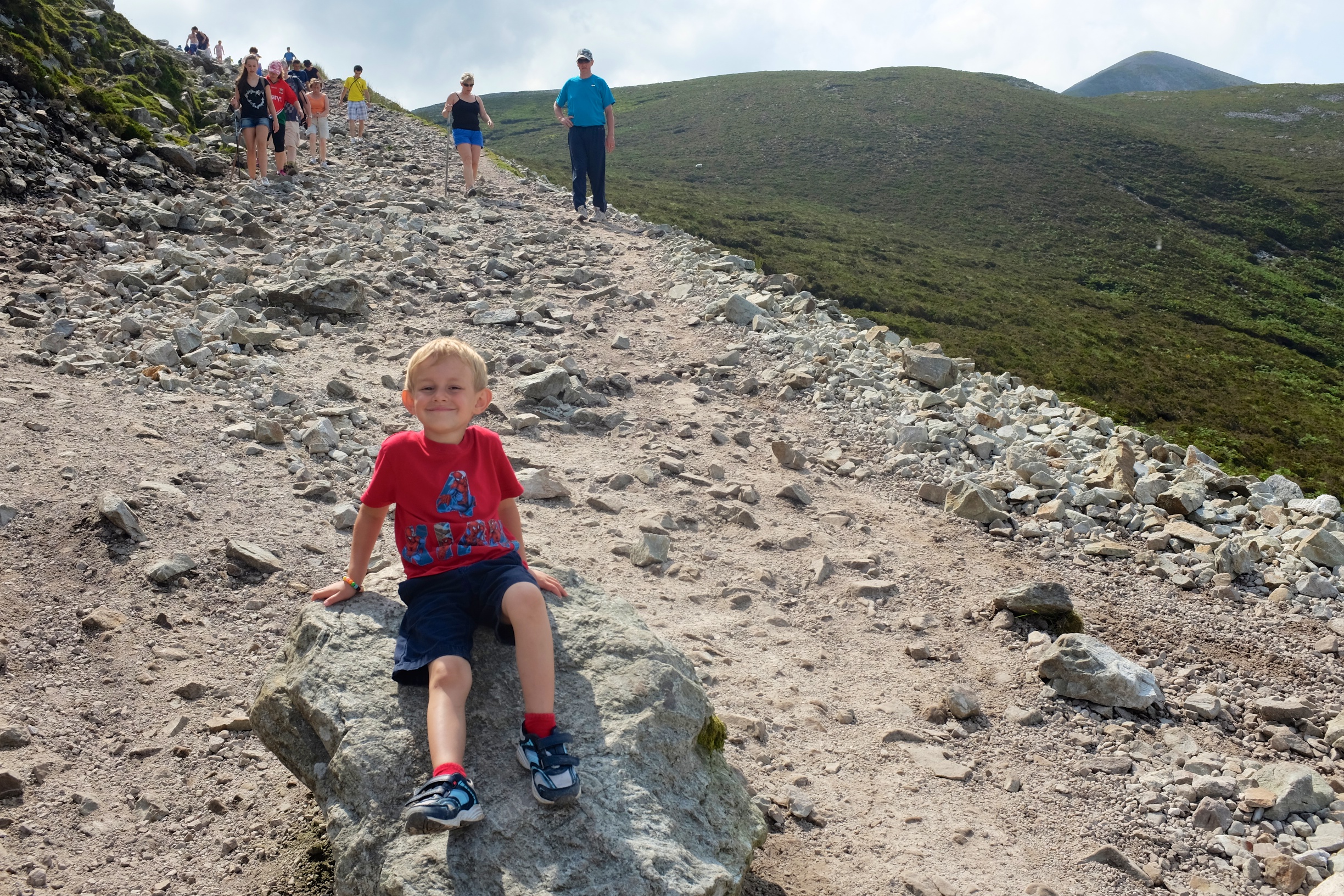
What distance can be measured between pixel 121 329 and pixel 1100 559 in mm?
8697

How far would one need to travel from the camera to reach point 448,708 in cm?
290

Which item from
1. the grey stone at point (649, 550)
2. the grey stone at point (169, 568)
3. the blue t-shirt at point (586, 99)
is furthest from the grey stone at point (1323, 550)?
the blue t-shirt at point (586, 99)

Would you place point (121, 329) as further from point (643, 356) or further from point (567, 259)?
point (567, 259)

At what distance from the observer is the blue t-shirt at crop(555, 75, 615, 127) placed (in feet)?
45.9

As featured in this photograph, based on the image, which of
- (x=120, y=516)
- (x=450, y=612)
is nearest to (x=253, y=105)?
(x=120, y=516)

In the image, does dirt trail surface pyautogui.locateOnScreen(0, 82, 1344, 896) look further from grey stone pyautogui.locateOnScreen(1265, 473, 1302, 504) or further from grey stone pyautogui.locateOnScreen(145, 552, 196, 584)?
grey stone pyautogui.locateOnScreen(1265, 473, 1302, 504)

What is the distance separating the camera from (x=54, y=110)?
12.8 metres

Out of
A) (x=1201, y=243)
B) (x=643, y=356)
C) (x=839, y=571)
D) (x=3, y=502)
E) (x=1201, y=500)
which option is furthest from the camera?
(x=1201, y=243)

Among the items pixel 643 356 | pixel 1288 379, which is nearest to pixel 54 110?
pixel 643 356

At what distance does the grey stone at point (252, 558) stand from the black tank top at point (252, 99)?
37.2 feet

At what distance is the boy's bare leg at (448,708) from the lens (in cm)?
279

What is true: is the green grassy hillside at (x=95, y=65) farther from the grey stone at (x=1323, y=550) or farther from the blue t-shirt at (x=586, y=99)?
the grey stone at (x=1323, y=550)

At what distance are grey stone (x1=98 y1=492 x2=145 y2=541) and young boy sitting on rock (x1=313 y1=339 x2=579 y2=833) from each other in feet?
7.23

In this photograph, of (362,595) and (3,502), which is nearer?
(362,595)
